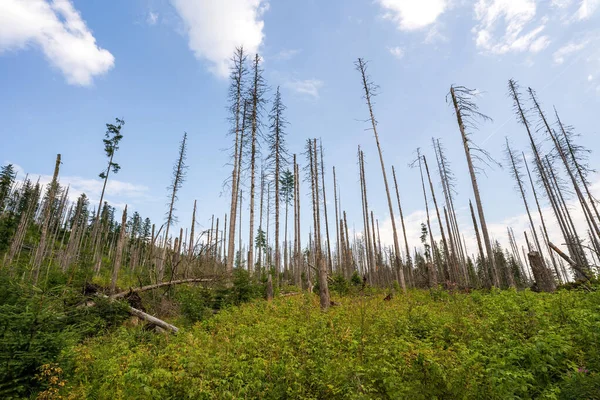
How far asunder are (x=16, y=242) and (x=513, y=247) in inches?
3091

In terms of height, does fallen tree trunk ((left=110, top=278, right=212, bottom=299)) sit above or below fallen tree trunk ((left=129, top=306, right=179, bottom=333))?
above

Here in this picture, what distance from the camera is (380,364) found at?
14.0 feet

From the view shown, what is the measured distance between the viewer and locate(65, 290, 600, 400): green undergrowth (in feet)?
11.1

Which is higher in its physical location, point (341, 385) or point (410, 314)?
point (410, 314)

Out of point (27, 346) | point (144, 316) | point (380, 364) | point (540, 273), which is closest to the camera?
point (380, 364)

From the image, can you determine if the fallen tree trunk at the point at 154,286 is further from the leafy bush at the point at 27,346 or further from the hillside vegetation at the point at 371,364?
the leafy bush at the point at 27,346

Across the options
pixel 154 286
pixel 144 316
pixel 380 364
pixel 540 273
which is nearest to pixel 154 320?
pixel 144 316

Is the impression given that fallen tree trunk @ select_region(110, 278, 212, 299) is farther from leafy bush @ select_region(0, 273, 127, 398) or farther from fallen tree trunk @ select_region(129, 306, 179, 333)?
leafy bush @ select_region(0, 273, 127, 398)

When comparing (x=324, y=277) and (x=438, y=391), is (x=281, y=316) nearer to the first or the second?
(x=324, y=277)

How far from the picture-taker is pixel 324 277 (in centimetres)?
1015

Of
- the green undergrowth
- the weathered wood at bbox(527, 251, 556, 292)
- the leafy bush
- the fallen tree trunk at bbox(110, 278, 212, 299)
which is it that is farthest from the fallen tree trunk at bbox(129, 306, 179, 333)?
the weathered wood at bbox(527, 251, 556, 292)

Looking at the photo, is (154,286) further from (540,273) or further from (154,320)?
(540,273)

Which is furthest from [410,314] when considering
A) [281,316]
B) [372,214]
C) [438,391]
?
[372,214]

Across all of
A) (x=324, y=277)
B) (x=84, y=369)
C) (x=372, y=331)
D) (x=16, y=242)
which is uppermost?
(x=16, y=242)
